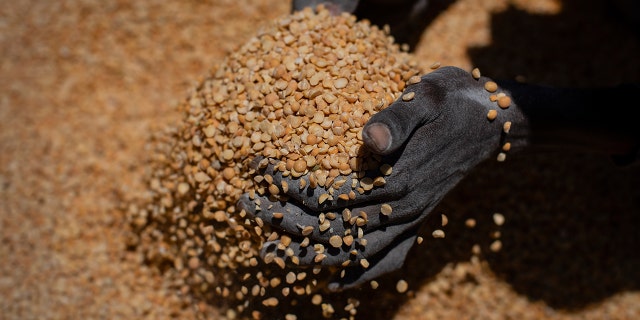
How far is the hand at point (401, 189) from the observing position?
1.32 m

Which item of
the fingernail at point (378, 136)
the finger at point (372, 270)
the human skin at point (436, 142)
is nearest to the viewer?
the fingernail at point (378, 136)

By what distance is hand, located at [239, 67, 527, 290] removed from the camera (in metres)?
1.32

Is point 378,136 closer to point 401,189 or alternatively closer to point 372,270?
point 401,189

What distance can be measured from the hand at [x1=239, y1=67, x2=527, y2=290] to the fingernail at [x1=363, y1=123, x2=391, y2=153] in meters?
0.11

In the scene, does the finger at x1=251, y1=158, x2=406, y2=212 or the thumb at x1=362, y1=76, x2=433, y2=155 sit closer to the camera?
the thumb at x1=362, y1=76, x2=433, y2=155

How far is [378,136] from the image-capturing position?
1.15m

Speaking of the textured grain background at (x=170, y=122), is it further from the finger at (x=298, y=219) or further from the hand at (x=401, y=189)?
the finger at (x=298, y=219)

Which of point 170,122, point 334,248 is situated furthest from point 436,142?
point 170,122

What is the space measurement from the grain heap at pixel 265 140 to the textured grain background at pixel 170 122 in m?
0.25

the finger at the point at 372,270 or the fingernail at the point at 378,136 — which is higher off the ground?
the fingernail at the point at 378,136

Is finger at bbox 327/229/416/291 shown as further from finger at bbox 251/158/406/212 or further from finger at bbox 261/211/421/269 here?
finger at bbox 251/158/406/212

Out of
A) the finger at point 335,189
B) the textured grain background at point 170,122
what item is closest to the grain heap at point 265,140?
the finger at point 335,189

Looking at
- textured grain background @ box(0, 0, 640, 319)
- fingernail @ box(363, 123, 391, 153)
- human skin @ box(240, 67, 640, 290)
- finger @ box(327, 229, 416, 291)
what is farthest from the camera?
textured grain background @ box(0, 0, 640, 319)

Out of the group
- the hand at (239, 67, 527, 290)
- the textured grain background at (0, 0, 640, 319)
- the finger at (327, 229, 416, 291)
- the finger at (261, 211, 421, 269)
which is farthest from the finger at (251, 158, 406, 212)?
the textured grain background at (0, 0, 640, 319)
